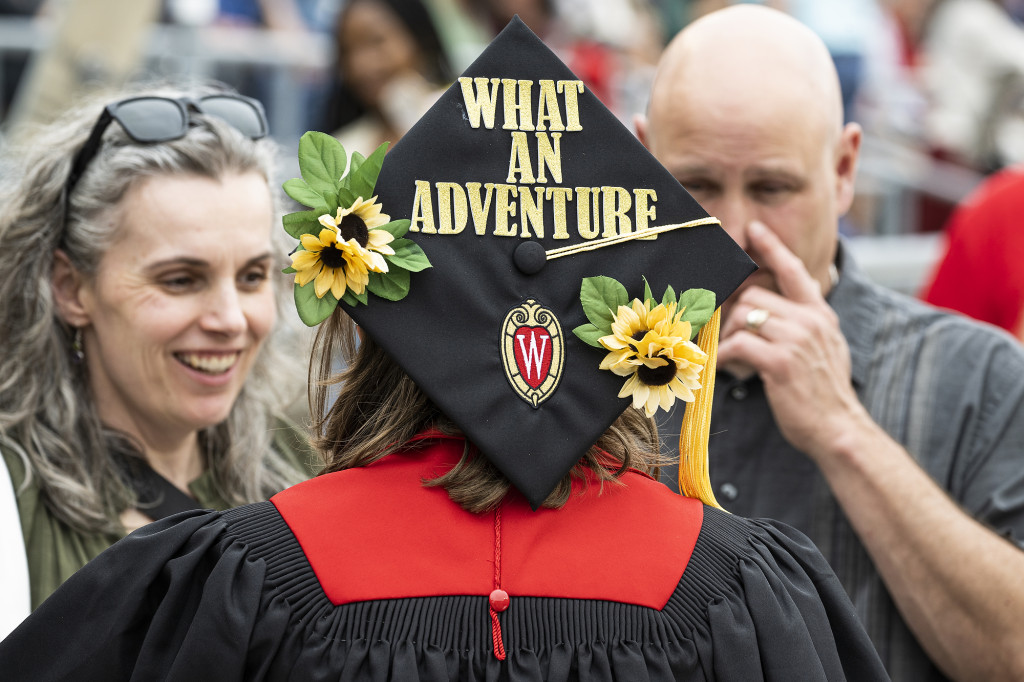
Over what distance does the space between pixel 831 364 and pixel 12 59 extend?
200 inches

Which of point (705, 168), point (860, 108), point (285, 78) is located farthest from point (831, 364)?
point (860, 108)

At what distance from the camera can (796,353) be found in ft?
8.45

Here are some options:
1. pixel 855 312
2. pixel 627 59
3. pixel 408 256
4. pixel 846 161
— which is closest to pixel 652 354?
pixel 408 256

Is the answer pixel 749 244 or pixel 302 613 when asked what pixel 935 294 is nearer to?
pixel 749 244

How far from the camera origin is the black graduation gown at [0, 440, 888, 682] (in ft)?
5.42

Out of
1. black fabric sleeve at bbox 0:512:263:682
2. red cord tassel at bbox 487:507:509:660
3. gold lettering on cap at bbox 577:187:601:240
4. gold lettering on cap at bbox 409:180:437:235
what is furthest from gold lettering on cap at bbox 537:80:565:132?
black fabric sleeve at bbox 0:512:263:682

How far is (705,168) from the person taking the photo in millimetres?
2695

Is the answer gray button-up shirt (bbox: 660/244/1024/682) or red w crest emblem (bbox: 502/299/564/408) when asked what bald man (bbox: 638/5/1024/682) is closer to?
gray button-up shirt (bbox: 660/244/1024/682)

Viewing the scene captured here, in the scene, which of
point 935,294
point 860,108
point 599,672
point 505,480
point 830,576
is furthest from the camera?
point 860,108

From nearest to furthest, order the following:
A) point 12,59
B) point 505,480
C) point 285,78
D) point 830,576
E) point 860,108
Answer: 1. point 505,480
2. point 830,576
3. point 12,59
4. point 285,78
5. point 860,108

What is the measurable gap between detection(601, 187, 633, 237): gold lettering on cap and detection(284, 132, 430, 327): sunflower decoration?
298 millimetres

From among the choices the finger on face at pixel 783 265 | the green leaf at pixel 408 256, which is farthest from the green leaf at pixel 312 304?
the finger on face at pixel 783 265

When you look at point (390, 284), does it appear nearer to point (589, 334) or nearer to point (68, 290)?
point (589, 334)

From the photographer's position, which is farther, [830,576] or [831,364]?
[831,364]
